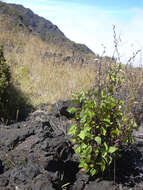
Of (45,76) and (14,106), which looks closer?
(14,106)

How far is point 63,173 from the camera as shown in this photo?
2816mm

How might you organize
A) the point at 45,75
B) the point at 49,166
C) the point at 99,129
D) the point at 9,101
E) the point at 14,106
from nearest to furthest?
1. the point at 99,129
2. the point at 49,166
3. the point at 9,101
4. the point at 14,106
5. the point at 45,75

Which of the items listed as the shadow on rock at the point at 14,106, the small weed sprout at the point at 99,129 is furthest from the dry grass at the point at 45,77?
the small weed sprout at the point at 99,129

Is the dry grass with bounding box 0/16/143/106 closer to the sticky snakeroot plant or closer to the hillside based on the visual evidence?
the hillside

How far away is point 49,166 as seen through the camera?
2.74m

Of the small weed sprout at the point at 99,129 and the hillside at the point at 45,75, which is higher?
the hillside at the point at 45,75

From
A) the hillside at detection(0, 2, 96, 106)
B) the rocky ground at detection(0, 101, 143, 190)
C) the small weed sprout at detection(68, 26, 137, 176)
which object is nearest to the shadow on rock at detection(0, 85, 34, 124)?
the hillside at detection(0, 2, 96, 106)

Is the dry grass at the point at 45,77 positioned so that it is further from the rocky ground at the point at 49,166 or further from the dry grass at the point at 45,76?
the rocky ground at the point at 49,166

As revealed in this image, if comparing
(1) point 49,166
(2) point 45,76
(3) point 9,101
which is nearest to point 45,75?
(2) point 45,76

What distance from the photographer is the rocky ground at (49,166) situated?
248cm

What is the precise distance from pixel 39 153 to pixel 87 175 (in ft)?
2.25

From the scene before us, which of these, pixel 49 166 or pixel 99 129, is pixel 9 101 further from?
pixel 99 129

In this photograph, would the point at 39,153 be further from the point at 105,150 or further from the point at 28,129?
the point at 105,150

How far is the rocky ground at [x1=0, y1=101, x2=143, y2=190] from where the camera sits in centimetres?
248
